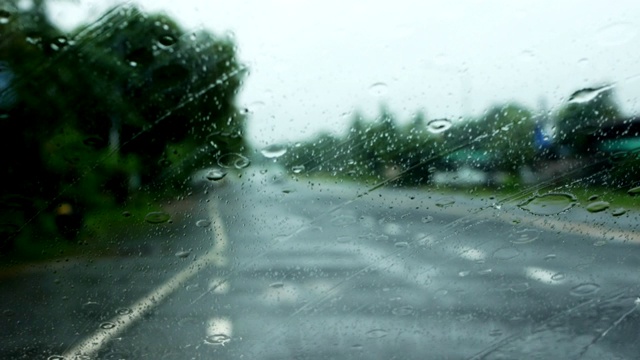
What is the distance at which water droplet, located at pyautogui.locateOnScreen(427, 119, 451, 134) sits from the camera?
3398mm

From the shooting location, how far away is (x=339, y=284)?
3514mm

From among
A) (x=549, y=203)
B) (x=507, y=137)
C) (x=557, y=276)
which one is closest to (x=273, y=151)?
(x=507, y=137)

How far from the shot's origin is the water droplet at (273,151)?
3299 mm

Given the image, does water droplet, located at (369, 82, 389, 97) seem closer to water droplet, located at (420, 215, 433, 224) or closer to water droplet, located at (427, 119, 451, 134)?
water droplet, located at (427, 119, 451, 134)

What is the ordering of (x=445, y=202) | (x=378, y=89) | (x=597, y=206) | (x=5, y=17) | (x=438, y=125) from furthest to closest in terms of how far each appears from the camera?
(x=597, y=206)
(x=445, y=202)
(x=438, y=125)
(x=378, y=89)
(x=5, y=17)

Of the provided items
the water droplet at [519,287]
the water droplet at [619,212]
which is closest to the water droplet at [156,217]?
the water droplet at [519,287]

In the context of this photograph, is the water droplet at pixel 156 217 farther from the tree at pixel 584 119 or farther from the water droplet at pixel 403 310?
the tree at pixel 584 119

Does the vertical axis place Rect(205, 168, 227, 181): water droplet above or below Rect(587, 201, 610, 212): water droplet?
above

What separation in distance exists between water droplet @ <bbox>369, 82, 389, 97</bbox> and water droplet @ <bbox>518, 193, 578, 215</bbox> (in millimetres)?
915

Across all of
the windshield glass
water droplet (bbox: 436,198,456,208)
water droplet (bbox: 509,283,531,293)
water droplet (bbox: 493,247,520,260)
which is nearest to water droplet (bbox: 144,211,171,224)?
the windshield glass

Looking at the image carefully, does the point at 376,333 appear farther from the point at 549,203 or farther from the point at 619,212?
the point at 619,212

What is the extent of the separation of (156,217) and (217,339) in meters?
0.61

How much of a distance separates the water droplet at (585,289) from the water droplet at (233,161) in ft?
5.46

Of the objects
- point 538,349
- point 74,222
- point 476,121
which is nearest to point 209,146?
point 74,222
